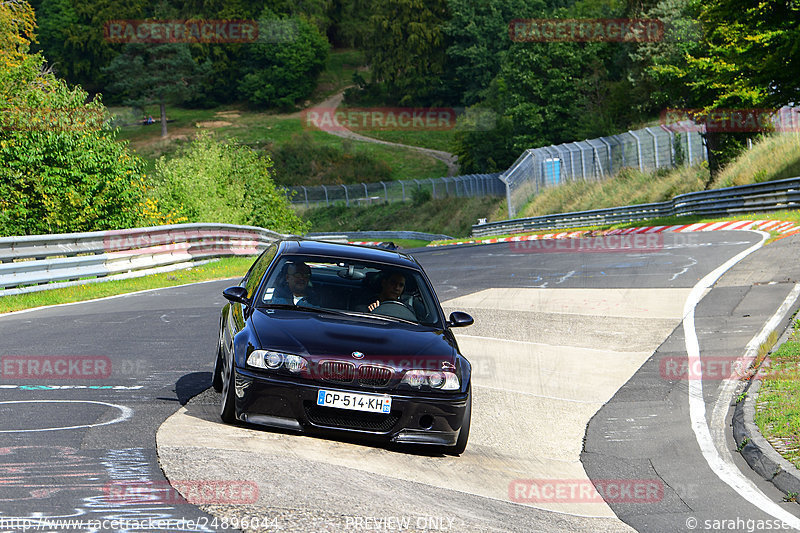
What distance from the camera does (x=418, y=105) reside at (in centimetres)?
12050

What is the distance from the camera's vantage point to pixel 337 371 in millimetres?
7168

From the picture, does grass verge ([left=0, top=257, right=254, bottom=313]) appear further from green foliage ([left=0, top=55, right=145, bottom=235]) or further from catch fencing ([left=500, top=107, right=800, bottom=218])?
catch fencing ([left=500, top=107, right=800, bottom=218])

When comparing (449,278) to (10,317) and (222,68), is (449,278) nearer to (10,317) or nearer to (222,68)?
(10,317)

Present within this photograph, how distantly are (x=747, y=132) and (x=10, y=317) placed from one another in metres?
34.9

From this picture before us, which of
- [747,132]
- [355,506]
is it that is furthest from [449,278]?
[747,132]

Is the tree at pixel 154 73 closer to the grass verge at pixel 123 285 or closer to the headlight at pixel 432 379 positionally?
the grass verge at pixel 123 285

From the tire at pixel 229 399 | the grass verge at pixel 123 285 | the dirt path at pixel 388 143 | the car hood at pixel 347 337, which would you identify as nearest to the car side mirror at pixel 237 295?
the car hood at pixel 347 337

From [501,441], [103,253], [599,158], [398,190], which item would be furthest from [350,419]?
[398,190]

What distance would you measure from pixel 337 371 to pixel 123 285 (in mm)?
14128

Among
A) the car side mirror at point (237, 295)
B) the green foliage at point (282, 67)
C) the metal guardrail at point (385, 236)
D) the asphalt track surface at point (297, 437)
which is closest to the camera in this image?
the asphalt track surface at point (297, 437)

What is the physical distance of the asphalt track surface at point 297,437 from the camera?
5605mm

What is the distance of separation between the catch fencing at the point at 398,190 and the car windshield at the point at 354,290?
184 ft

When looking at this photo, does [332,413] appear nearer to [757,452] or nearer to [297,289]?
[297,289]

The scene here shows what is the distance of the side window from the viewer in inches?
337
